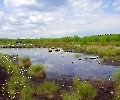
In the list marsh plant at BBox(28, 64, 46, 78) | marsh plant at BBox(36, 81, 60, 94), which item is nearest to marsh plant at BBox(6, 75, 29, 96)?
marsh plant at BBox(36, 81, 60, 94)

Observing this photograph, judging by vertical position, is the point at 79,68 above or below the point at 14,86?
below

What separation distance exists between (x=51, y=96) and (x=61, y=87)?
8.52ft

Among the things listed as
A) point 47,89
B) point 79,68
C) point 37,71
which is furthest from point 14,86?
point 79,68

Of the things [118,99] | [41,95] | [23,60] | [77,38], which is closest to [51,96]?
[41,95]

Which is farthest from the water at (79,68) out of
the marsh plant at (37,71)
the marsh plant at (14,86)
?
the marsh plant at (14,86)

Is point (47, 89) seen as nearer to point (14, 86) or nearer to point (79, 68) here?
point (14, 86)

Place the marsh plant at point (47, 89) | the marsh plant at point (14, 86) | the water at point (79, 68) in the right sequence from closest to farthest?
1. the marsh plant at point (14, 86)
2. the marsh plant at point (47, 89)
3. the water at point (79, 68)

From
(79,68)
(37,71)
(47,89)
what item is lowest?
(79,68)

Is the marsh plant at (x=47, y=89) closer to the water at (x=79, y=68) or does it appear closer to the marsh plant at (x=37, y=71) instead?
the marsh plant at (x=37, y=71)

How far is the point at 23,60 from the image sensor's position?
2938cm

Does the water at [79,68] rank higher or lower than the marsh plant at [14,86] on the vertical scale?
lower

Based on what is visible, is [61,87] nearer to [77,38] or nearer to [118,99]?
[118,99]

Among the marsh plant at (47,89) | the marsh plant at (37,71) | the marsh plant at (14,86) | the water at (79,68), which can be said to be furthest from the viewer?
the water at (79,68)

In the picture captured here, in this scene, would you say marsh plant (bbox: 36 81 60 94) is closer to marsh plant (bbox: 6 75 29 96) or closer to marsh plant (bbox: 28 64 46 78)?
marsh plant (bbox: 6 75 29 96)
